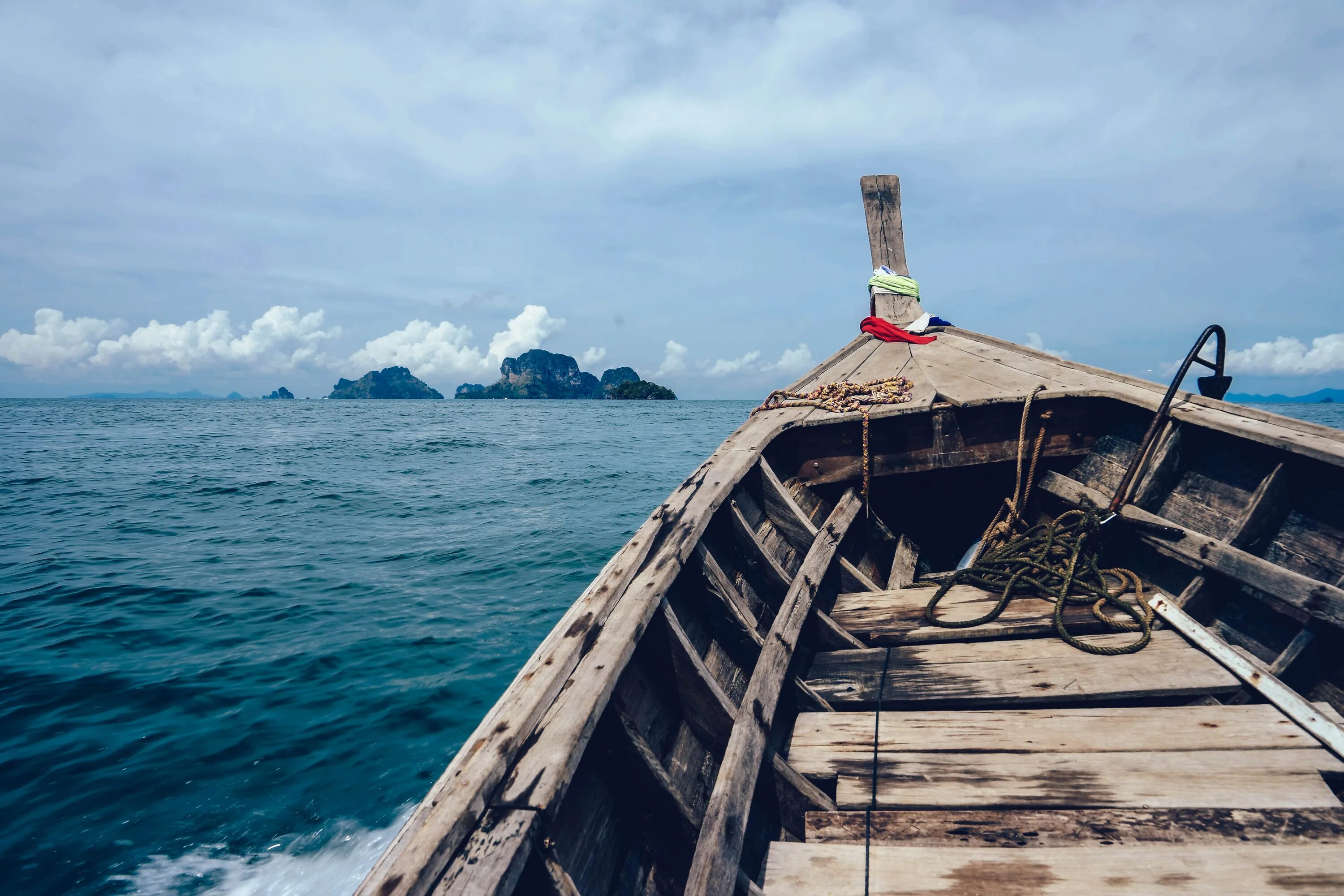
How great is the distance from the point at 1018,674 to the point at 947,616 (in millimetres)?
551

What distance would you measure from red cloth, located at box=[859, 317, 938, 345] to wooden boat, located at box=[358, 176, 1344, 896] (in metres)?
1.60

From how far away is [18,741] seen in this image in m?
4.94

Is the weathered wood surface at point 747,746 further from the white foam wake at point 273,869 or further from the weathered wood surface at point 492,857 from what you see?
the white foam wake at point 273,869

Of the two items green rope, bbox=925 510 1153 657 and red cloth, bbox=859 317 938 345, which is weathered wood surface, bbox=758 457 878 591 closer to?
Result: green rope, bbox=925 510 1153 657

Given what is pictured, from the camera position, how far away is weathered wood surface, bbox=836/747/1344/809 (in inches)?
82.4

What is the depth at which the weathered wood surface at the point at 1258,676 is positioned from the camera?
2.33 metres


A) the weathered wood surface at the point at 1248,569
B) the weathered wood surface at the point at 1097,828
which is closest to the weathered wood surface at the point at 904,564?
the weathered wood surface at the point at 1248,569

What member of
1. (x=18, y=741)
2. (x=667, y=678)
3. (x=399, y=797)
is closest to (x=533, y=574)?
(x=399, y=797)

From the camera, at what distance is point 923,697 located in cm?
283

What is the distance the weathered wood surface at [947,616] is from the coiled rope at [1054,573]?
0.04 metres

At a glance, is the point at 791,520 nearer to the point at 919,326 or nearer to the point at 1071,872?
the point at 1071,872

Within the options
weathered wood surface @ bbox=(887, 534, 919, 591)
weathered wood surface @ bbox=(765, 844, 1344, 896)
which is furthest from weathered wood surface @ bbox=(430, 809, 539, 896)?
weathered wood surface @ bbox=(887, 534, 919, 591)

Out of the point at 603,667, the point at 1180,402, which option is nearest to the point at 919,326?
the point at 1180,402

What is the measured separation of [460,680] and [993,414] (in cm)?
544
